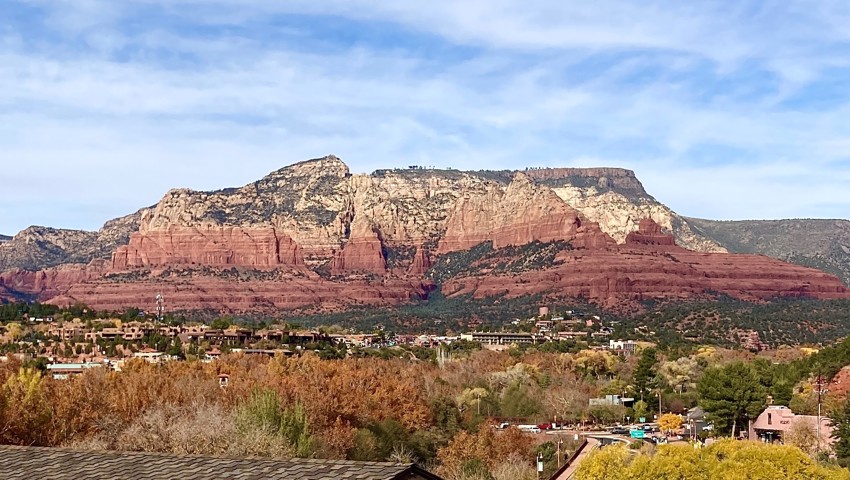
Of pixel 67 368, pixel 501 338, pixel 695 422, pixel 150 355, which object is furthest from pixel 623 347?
pixel 67 368

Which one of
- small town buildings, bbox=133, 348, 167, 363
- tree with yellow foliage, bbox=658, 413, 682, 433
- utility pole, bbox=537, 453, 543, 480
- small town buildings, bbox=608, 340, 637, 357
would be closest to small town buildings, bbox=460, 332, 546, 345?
small town buildings, bbox=608, 340, 637, 357

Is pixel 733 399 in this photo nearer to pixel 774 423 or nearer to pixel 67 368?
pixel 774 423

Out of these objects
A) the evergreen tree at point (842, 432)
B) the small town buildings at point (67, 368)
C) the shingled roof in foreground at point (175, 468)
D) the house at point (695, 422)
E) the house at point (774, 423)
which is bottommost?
the house at point (695, 422)

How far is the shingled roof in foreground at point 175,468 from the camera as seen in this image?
62.9ft

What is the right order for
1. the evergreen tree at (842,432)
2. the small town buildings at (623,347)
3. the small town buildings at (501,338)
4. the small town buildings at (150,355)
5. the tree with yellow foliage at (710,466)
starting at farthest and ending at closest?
the small town buildings at (501,338) < the small town buildings at (623,347) < the small town buildings at (150,355) < the evergreen tree at (842,432) < the tree with yellow foliage at (710,466)

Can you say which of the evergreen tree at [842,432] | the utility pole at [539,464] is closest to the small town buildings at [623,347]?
the utility pole at [539,464]

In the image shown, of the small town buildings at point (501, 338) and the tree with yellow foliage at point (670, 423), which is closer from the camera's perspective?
the tree with yellow foliage at point (670, 423)

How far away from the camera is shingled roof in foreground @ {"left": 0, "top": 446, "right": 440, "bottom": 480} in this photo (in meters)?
19.2

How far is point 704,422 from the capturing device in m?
93.0

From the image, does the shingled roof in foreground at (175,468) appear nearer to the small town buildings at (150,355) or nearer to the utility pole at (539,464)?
the utility pole at (539,464)

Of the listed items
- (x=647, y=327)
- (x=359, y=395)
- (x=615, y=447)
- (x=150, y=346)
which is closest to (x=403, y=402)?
(x=359, y=395)

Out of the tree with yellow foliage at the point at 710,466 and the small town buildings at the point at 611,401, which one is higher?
the tree with yellow foliage at the point at 710,466

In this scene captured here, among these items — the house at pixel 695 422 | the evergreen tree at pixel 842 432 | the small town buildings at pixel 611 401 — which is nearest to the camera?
the evergreen tree at pixel 842 432

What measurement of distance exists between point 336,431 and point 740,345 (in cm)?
11579
